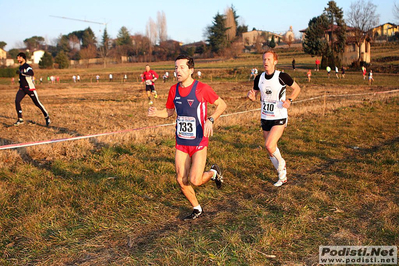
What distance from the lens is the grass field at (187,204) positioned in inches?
157

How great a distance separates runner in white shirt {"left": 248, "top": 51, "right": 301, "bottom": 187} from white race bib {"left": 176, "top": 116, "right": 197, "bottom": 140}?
1909 millimetres

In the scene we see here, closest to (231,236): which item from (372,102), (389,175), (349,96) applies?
(389,175)

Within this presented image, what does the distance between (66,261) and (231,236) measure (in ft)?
6.22

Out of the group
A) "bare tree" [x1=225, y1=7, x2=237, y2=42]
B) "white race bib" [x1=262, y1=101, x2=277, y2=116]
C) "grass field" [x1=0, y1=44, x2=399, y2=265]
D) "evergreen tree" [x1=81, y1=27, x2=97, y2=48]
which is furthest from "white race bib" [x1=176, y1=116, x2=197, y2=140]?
"evergreen tree" [x1=81, y1=27, x2=97, y2=48]

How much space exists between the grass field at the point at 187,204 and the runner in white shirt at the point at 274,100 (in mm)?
569

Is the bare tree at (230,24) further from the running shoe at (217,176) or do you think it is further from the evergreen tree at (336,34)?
the running shoe at (217,176)

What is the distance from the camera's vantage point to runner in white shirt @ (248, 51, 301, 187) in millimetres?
6215

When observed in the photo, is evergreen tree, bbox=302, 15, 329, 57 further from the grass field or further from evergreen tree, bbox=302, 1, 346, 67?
the grass field

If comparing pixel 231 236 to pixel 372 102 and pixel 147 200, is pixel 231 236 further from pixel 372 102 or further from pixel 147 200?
pixel 372 102

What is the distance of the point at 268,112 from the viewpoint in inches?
251

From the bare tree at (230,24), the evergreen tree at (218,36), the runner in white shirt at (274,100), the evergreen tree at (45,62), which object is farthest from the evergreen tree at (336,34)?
the evergreen tree at (45,62)

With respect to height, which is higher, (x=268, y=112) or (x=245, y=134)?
(x=268, y=112)

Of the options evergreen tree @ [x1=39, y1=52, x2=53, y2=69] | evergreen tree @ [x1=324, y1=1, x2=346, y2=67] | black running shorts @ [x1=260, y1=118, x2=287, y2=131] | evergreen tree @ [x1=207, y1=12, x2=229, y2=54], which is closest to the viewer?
black running shorts @ [x1=260, y1=118, x2=287, y2=131]

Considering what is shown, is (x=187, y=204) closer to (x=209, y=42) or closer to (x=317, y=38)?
(x=317, y=38)
